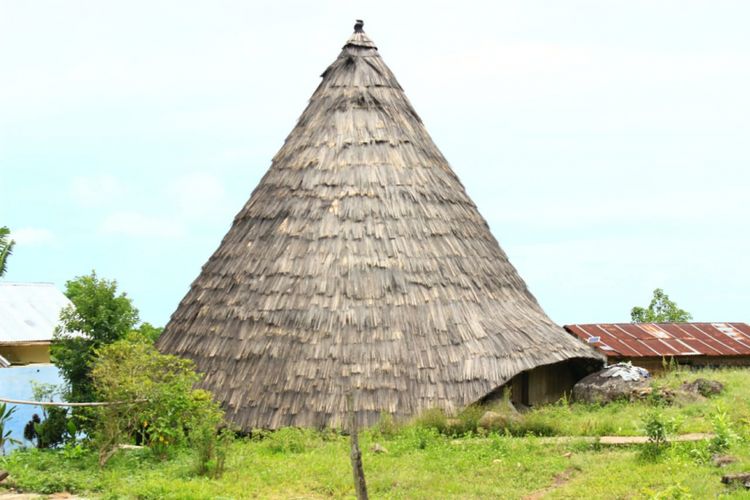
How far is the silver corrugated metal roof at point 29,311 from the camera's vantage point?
21016 millimetres

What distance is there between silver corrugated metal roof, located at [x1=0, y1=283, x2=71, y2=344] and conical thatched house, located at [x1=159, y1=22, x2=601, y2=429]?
4.84 meters

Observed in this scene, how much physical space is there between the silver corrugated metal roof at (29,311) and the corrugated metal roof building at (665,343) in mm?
A: 11118

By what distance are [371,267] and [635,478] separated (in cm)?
603

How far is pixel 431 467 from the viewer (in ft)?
39.7

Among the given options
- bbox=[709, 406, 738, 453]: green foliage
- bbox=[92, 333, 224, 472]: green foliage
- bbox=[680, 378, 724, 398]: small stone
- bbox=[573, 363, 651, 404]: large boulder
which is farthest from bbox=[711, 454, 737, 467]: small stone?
bbox=[92, 333, 224, 472]: green foliage

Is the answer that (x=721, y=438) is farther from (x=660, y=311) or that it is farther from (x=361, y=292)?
(x=660, y=311)

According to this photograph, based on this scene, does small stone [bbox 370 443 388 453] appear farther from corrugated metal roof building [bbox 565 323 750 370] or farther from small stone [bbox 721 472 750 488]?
corrugated metal roof building [bbox 565 323 750 370]

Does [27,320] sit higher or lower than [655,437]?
higher

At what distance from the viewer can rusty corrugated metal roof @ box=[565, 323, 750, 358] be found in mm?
21359

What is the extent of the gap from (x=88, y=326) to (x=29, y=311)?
234 inches

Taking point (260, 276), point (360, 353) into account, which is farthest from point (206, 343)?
point (360, 353)

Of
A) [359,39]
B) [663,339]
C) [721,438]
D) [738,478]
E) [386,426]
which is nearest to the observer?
[738,478]

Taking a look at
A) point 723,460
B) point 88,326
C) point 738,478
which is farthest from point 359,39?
point 738,478

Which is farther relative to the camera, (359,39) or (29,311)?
(29,311)
